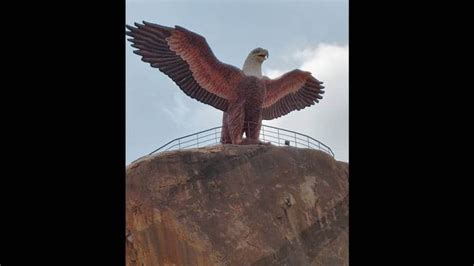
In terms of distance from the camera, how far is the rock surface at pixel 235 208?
1097cm

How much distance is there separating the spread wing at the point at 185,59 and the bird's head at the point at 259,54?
53cm

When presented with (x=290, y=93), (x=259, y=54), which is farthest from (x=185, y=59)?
(x=290, y=93)

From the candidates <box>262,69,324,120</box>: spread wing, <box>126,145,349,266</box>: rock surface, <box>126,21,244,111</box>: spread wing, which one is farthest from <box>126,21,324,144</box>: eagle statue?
<box>126,145,349,266</box>: rock surface

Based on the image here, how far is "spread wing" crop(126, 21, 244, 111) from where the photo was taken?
1343 cm

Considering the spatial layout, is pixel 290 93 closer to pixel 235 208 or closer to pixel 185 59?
pixel 185 59

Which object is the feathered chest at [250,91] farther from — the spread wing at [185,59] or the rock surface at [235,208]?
the rock surface at [235,208]

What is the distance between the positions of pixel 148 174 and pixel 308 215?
2.90m

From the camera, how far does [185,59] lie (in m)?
13.5

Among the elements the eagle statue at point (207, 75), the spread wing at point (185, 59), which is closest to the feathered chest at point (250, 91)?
the eagle statue at point (207, 75)

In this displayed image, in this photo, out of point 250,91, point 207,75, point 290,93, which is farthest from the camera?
point 290,93

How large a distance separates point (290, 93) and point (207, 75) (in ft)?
7.71
